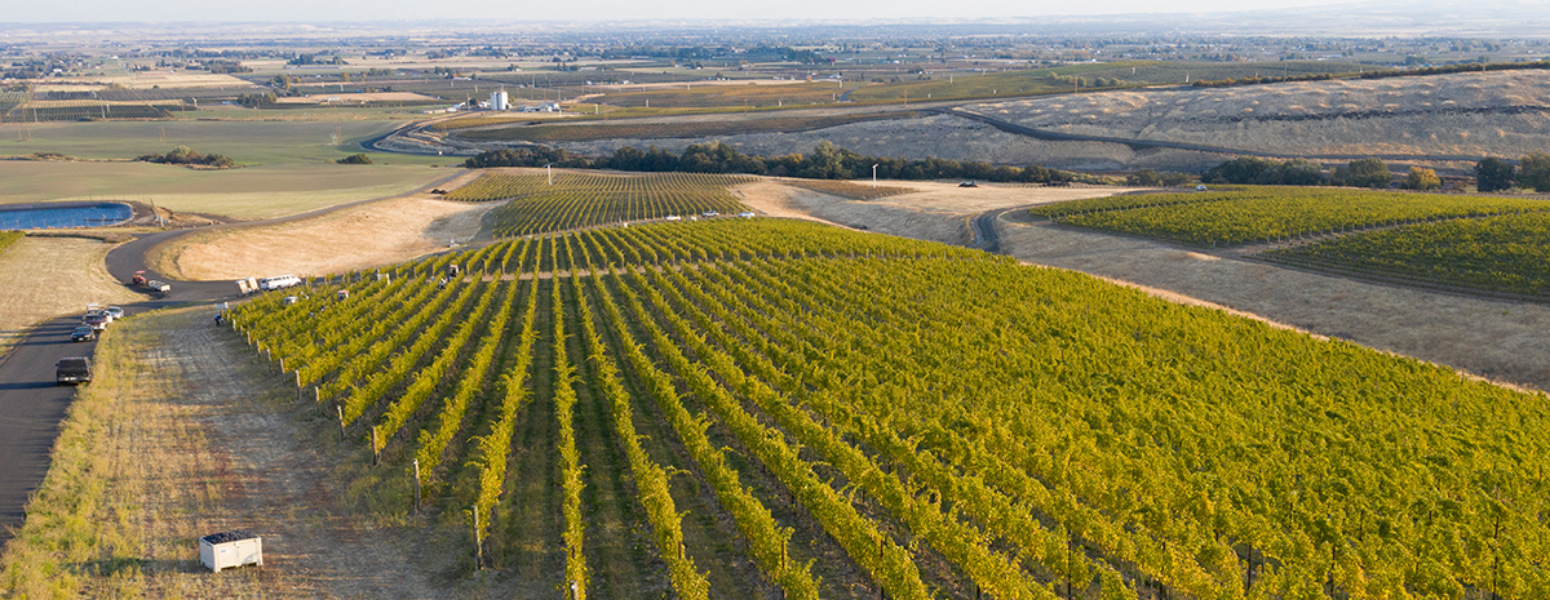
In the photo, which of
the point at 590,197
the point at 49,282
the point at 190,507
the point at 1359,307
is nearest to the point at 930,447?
the point at 190,507

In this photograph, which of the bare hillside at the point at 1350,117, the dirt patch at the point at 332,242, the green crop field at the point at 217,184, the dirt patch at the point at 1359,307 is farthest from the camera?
the bare hillside at the point at 1350,117

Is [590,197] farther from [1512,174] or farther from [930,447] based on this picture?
[1512,174]

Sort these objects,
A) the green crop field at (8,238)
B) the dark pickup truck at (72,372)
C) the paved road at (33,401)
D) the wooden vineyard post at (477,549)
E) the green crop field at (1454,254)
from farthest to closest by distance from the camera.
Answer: the green crop field at (8,238) < the green crop field at (1454,254) < the dark pickup truck at (72,372) < the paved road at (33,401) < the wooden vineyard post at (477,549)

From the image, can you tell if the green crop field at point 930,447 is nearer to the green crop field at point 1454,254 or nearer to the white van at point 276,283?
the white van at point 276,283

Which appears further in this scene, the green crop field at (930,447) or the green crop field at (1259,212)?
the green crop field at (1259,212)

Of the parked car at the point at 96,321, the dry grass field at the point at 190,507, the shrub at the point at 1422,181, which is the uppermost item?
the shrub at the point at 1422,181

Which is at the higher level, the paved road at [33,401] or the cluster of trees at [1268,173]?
the cluster of trees at [1268,173]

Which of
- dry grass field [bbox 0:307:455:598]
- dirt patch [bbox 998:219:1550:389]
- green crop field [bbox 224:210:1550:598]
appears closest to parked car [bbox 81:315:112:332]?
green crop field [bbox 224:210:1550:598]

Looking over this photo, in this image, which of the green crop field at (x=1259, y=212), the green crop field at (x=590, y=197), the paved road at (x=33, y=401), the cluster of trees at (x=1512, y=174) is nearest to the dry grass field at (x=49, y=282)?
the paved road at (x=33, y=401)
